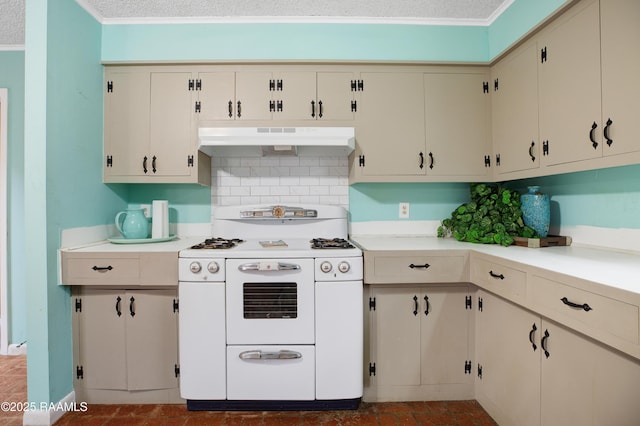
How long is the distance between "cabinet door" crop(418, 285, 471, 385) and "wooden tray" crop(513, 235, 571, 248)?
464mm

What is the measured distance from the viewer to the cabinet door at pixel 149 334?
2076 millimetres

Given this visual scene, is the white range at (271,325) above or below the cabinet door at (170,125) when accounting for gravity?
below

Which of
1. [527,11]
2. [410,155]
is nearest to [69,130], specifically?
[410,155]

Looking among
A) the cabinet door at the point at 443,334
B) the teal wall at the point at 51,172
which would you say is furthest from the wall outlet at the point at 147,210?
the cabinet door at the point at 443,334

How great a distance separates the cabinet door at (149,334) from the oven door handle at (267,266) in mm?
528

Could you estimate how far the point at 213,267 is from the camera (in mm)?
1959

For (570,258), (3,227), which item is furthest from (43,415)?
(570,258)

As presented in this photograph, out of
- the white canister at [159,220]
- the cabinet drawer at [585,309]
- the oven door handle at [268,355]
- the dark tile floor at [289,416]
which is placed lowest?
the dark tile floor at [289,416]

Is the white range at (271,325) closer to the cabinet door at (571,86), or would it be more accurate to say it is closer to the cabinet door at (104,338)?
the cabinet door at (104,338)

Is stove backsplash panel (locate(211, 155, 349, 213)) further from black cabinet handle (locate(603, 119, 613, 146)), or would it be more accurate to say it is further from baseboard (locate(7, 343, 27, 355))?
baseboard (locate(7, 343, 27, 355))

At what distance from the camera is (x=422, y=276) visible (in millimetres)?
2035

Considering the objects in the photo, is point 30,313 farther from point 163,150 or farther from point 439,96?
point 439,96

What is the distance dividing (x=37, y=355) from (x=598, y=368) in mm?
2836

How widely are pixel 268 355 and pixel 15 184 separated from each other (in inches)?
107
